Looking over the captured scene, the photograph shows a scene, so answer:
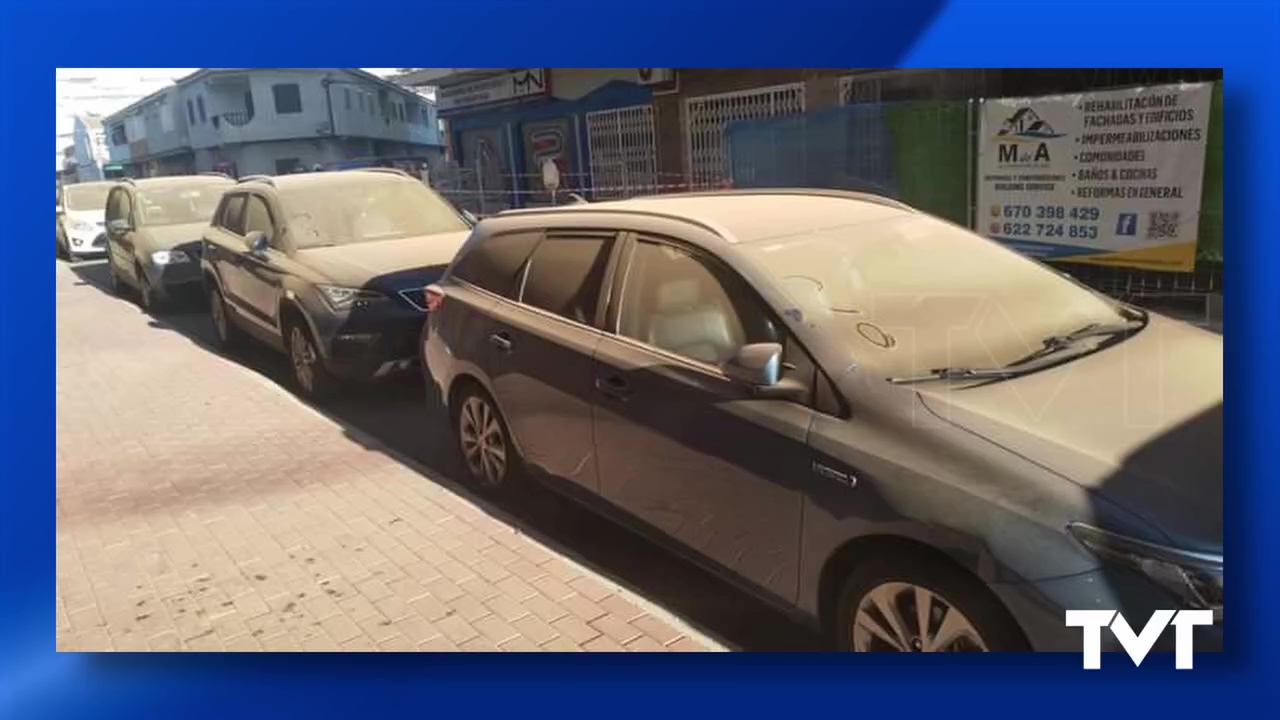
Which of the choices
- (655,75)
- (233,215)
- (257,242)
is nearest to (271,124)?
(233,215)

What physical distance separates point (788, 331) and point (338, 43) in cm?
175

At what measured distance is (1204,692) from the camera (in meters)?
2.88

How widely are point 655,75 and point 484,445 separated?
5.46 ft

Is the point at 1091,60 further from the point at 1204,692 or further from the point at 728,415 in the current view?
the point at 1204,692

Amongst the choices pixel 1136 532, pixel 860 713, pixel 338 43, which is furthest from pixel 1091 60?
pixel 338 43

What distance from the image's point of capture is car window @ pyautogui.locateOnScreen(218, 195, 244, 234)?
353 centimetres

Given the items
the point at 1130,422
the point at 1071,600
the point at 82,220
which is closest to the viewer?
the point at 1071,600

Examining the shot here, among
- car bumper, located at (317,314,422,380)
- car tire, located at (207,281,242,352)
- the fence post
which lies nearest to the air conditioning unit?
the fence post

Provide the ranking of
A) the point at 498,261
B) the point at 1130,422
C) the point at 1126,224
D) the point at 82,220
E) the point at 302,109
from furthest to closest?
the point at 498,261
the point at 82,220
the point at 302,109
the point at 1126,224
the point at 1130,422

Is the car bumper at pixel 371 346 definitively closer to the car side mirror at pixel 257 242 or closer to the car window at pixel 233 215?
the car side mirror at pixel 257 242

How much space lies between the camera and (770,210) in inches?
118

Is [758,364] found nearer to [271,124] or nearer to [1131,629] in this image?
[1131,629]

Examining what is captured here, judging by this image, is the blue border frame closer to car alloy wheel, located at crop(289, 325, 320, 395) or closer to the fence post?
the fence post

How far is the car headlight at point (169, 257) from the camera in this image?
3.87 meters
